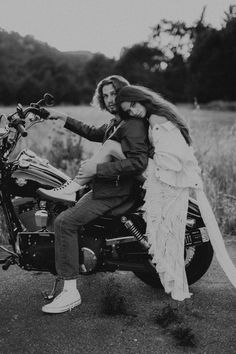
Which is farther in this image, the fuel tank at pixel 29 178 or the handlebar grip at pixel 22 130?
the fuel tank at pixel 29 178

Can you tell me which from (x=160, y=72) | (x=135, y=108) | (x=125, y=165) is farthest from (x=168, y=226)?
(x=160, y=72)

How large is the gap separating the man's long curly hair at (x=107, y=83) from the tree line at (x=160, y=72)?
14.5 m

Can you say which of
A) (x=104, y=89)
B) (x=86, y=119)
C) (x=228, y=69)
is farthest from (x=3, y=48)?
(x=104, y=89)

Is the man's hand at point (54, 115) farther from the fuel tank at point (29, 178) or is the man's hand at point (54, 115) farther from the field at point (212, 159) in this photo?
the field at point (212, 159)

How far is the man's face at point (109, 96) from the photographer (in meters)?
3.56

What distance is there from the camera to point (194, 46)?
2334 centimetres

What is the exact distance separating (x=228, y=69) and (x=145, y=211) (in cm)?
2264

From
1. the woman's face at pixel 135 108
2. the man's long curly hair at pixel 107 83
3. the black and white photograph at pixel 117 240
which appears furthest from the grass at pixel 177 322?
the man's long curly hair at pixel 107 83

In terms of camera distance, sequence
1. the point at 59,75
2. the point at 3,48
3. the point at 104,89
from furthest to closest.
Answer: the point at 59,75
the point at 3,48
the point at 104,89

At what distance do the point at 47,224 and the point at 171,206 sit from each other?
937 mm

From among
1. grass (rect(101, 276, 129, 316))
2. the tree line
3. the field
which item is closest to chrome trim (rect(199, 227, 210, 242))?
grass (rect(101, 276, 129, 316))

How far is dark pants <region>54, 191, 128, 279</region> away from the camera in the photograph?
10.5ft

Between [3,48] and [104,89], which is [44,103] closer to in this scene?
[104,89]

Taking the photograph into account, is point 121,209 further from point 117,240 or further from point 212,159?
point 212,159
